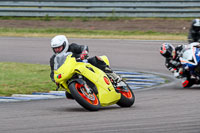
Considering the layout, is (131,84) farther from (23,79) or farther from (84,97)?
(84,97)

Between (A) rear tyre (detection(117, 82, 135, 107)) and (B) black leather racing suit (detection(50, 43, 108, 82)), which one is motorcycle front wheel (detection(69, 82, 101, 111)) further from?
(B) black leather racing suit (detection(50, 43, 108, 82))

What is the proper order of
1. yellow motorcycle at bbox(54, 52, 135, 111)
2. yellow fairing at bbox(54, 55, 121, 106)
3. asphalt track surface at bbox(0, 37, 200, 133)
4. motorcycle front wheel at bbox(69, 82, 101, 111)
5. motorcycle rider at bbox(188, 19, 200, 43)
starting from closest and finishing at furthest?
asphalt track surface at bbox(0, 37, 200, 133), motorcycle front wheel at bbox(69, 82, 101, 111), yellow motorcycle at bbox(54, 52, 135, 111), yellow fairing at bbox(54, 55, 121, 106), motorcycle rider at bbox(188, 19, 200, 43)

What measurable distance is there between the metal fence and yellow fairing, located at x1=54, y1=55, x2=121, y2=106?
1367cm

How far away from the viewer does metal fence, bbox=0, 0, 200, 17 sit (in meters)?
20.4

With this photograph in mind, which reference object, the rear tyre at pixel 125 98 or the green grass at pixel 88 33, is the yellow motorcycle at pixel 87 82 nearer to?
the rear tyre at pixel 125 98

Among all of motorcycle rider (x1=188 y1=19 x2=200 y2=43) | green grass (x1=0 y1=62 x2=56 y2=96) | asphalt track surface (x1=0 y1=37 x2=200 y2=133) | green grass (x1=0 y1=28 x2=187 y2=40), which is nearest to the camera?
asphalt track surface (x1=0 y1=37 x2=200 y2=133)

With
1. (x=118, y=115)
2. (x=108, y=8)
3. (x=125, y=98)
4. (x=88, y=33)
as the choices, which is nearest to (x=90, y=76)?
(x=125, y=98)

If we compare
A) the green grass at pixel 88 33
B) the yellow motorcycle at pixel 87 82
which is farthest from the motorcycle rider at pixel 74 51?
the green grass at pixel 88 33

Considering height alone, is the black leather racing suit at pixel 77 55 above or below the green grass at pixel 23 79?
above

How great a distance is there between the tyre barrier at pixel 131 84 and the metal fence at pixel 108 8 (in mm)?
9313

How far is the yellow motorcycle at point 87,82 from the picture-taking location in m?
6.90

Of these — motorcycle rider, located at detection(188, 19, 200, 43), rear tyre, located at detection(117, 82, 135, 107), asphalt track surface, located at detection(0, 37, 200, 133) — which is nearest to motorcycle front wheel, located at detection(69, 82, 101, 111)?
asphalt track surface, located at detection(0, 37, 200, 133)

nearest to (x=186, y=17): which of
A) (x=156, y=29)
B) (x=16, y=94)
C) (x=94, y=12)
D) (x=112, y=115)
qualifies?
(x=156, y=29)

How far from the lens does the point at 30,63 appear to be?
13.5 m
